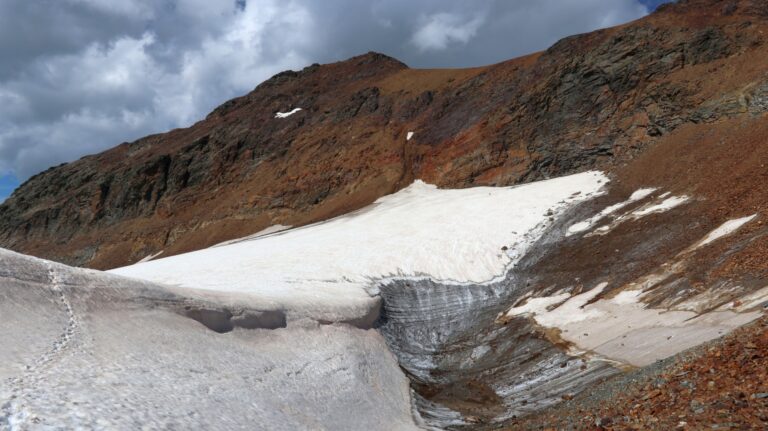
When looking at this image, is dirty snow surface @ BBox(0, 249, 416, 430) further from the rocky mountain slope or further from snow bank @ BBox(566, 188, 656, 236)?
snow bank @ BBox(566, 188, 656, 236)

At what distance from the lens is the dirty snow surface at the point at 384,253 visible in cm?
1838

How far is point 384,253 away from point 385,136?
2910 cm

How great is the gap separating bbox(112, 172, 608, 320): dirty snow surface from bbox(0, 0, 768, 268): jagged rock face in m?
6.94

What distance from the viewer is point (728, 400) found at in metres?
6.51

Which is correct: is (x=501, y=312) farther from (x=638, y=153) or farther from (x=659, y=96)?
(x=659, y=96)

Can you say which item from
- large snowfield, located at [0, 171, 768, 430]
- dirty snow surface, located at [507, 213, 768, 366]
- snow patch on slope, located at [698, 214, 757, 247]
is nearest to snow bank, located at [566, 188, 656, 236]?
large snowfield, located at [0, 171, 768, 430]

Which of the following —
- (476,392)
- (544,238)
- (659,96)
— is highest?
(659,96)

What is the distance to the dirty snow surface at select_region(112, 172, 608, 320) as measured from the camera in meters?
18.4

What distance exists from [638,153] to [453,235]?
12939mm

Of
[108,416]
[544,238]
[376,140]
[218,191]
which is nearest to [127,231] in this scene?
[218,191]

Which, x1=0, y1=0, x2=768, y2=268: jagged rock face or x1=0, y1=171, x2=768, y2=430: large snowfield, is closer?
x1=0, y1=171, x2=768, y2=430: large snowfield

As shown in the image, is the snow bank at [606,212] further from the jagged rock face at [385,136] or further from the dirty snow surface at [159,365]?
the dirty snow surface at [159,365]

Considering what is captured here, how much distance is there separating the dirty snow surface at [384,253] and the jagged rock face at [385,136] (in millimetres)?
6940

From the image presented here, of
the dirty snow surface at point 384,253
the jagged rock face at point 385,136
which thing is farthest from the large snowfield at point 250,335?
the jagged rock face at point 385,136
